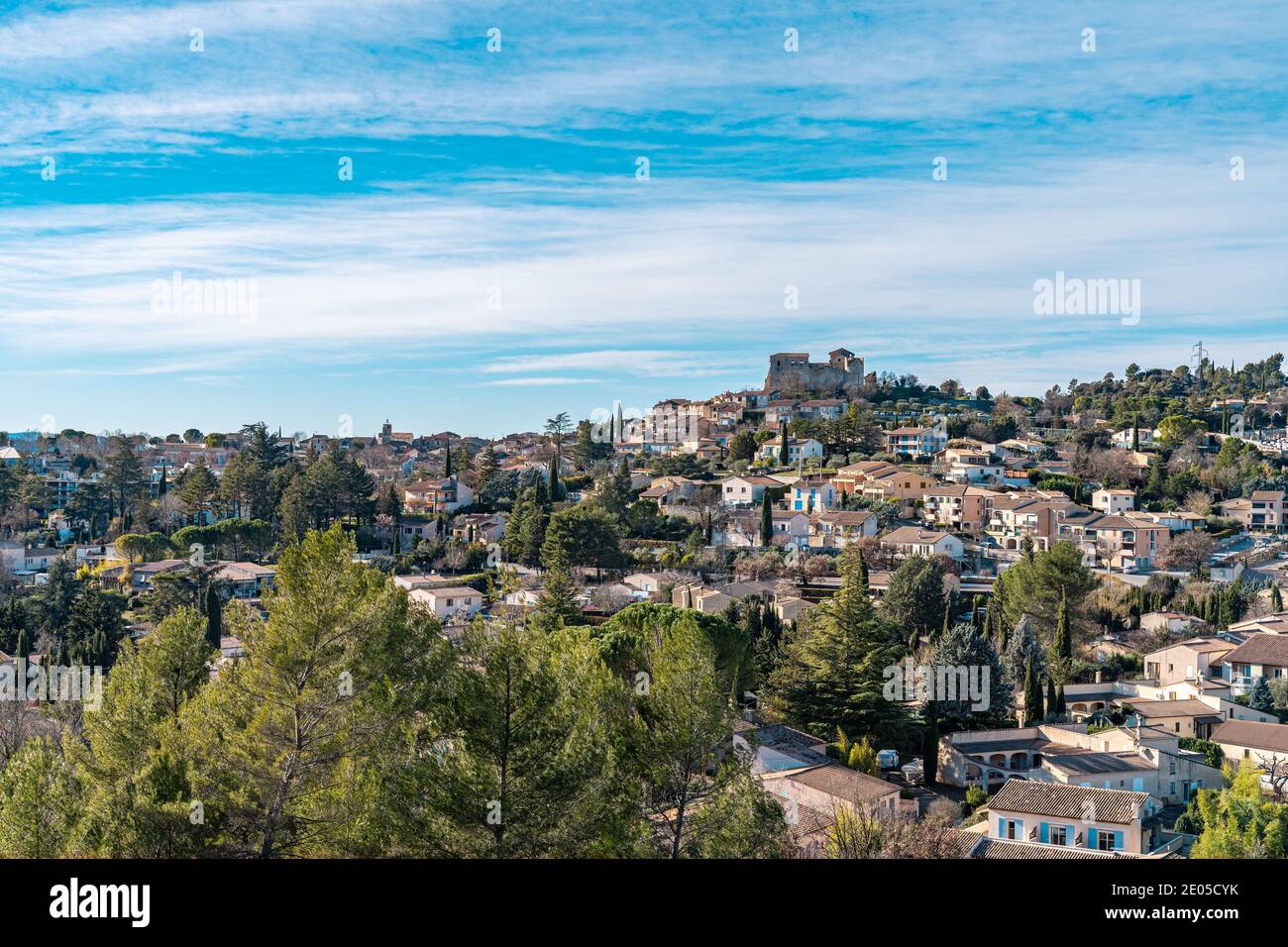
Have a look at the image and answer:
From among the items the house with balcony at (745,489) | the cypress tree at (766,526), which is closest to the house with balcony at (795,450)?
the house with balcony at (745,489)

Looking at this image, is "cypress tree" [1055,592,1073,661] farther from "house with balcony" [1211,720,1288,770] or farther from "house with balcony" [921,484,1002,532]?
"house with balcony" [921,484,1002,532]

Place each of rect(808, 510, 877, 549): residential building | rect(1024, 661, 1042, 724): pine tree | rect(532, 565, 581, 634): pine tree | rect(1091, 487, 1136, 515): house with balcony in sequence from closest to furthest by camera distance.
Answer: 1. rect(1024, 661, 1042, 724): pine tree
2. rect(532, 565, 581, 634): pine tree
3. rect(808, 510, 877, 549): residential building
4. rect(1091, 487, 1136, 515): house with balcony

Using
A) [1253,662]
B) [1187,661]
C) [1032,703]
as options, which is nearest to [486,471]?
[1032,703]

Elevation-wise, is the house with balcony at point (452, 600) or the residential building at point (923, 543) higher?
the residential building at point (923, 543)

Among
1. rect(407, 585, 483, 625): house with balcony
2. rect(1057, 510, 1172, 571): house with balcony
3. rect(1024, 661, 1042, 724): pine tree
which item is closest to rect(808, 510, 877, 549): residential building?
rect(1057, 510, 1172, 571): house with balcony

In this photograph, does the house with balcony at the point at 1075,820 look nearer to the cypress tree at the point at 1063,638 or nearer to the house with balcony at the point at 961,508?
the cypress tree at the point at 1063,638
